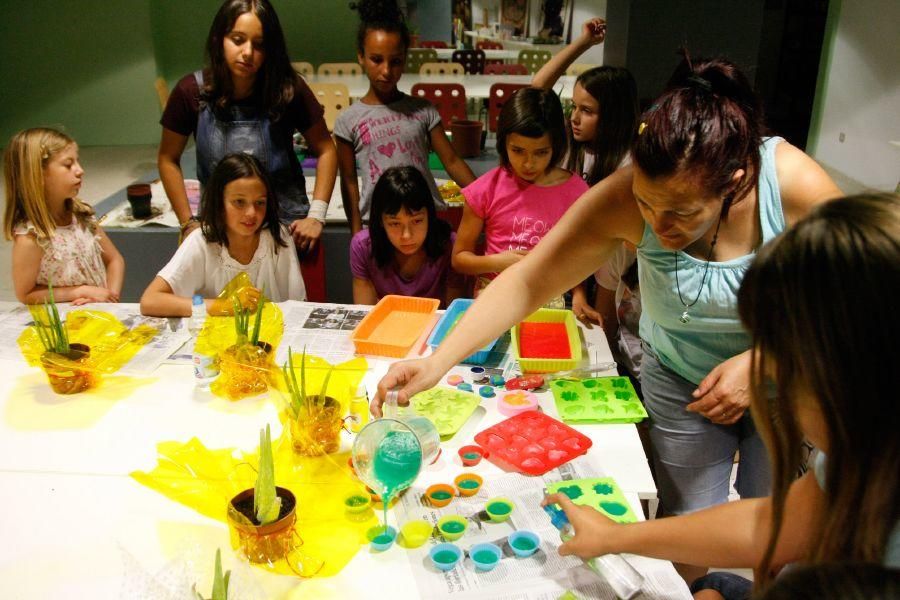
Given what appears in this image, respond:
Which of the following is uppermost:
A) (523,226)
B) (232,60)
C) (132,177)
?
(232,60)

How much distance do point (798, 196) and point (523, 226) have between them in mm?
1151

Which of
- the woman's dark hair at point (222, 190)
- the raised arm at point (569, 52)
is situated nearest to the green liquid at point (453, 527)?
the woman's dark hair at point (222, 190)

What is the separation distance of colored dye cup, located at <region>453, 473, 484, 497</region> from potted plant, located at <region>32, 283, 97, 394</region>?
36.9 inches

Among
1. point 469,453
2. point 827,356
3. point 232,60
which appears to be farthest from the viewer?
point 232,60

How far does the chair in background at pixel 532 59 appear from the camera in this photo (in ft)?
23.2

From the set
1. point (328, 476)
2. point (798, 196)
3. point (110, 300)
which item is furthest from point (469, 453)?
point (110, 300)

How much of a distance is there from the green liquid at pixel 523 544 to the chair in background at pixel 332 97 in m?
4.44

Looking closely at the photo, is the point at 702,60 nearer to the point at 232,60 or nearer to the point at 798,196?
the point at 798,196

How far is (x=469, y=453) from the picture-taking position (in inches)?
55.1

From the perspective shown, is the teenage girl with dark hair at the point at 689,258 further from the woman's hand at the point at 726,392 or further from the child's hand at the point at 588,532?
Answer: the child's hand at the point at 588,532

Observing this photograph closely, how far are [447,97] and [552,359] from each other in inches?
137

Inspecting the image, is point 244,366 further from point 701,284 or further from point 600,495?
point 701,284

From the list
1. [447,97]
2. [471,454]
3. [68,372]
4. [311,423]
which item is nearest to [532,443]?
[471,454]

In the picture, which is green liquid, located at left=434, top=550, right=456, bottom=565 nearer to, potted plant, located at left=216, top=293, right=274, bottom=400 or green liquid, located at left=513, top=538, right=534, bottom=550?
green liquid, located at left=513, top=538, right=534, bottom=550
